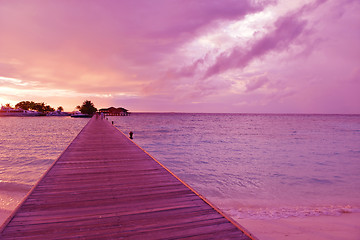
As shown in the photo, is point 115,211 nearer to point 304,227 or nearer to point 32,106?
point 304,227

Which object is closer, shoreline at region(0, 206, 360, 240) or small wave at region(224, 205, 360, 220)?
shoreline at region(0, 206, 360, 240)

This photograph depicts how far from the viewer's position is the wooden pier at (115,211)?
2.75 m

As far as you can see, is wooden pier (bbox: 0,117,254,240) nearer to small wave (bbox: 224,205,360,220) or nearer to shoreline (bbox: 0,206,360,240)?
shoreline (bbox: 0,206,360,240)

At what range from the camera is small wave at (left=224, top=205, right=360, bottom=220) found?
6.10 metres

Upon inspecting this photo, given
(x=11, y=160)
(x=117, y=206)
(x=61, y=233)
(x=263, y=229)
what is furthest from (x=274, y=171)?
(x=11, y=160)

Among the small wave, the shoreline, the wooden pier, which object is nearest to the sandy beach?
the shoreline

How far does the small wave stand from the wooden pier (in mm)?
2671

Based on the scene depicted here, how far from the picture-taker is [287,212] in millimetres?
6496

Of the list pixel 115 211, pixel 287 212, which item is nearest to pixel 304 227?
pixel 287 212

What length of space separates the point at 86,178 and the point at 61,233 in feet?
8.45

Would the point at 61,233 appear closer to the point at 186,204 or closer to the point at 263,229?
the point at 186,204

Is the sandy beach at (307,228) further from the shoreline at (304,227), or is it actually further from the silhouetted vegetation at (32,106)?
the silhouetted vegetation at (32,106)

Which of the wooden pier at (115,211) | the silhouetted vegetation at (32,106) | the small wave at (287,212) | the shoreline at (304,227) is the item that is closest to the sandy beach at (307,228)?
the shoreline at (304,227)

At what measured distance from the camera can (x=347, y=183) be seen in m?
10.3
